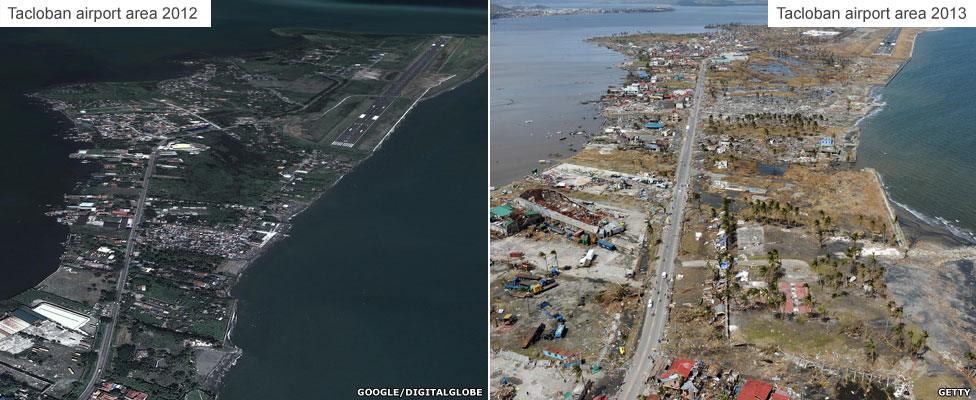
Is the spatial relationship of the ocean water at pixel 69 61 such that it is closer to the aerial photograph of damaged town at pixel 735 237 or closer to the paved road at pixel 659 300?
the aerial photograph of damaged town at pixel 735 237

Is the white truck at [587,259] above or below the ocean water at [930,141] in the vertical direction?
below

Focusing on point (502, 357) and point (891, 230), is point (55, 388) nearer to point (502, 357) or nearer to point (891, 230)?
point (502, 357)

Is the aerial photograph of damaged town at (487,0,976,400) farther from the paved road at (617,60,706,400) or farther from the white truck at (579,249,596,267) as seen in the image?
the white truck at (579,249,596,267)

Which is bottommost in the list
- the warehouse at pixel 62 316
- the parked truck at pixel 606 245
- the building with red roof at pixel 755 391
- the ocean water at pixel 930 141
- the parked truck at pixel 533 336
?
the building with red roof at pixel 755 391

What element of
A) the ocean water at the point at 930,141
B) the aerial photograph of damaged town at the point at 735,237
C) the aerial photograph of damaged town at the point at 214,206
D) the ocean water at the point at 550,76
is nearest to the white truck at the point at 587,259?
the aerial photograph of damaged town at the point at 735,237

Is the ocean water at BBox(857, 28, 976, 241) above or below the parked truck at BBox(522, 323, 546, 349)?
above

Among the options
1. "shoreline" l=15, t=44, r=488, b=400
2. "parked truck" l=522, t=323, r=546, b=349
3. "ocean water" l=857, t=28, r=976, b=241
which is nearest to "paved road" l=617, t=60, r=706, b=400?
"parked truck" l=522, t=323, r=546, b=349

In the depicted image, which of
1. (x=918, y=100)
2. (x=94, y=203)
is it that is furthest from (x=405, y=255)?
(x=918, y=100)
